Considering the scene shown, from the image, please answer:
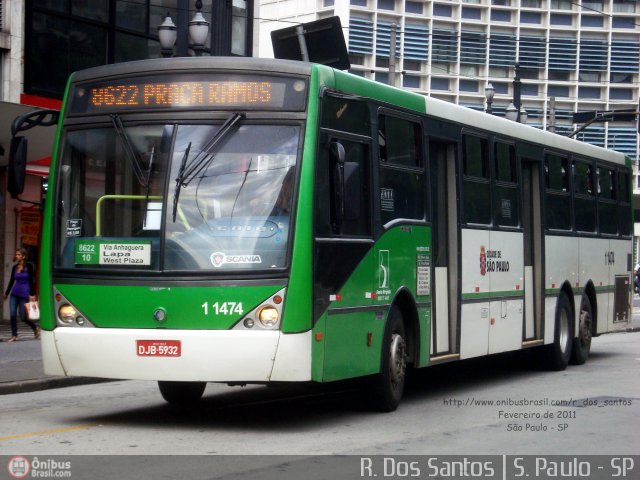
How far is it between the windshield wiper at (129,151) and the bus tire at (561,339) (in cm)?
815

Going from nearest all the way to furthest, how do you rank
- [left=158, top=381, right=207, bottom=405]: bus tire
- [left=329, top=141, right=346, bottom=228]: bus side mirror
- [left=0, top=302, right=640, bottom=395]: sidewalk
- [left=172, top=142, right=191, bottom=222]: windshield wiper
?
1. [left=172, top=142, right=191, bottom=222]: windshield wiper
2. [left=329, top=141, right=346, bottom=228]: bus side mirror
3. [left=158, top=381, right=207, bottom=405]: bus tire
4. [left=0, top=302, right=640, bottom=395]: sidewalk

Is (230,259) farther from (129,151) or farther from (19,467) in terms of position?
(19,467)

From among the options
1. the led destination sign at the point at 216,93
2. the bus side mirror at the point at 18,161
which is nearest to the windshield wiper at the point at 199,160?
the led destination sign at the point at 216,93

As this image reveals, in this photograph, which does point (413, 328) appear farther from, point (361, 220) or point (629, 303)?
point (629, 303)

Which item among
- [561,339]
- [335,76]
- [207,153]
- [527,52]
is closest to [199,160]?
[207,153]

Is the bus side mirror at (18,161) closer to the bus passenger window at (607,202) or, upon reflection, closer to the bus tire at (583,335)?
the bus tire at (583,335)

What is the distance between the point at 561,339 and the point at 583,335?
1168mm

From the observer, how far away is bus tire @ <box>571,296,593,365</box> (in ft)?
60.0

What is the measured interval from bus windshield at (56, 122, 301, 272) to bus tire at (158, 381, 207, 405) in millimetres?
2126

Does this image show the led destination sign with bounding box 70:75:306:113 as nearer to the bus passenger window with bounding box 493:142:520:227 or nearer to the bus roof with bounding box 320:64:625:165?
the bus roof with bounding box 320:64:625:165

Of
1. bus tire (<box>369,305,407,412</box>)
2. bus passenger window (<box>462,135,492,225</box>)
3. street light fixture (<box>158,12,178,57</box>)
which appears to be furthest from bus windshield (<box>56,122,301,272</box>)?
street light fixture (<box>158,12,178,57</box>)

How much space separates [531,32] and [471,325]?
11173 cm

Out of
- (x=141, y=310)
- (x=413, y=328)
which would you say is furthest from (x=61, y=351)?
(x=413, y=328)

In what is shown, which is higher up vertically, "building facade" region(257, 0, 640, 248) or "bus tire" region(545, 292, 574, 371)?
"building facade" region(257, 0, 640, 248)
